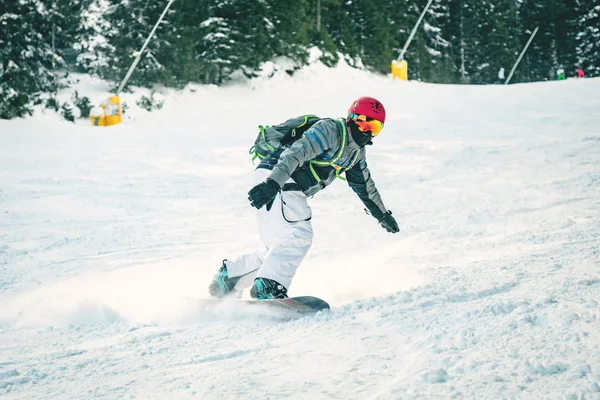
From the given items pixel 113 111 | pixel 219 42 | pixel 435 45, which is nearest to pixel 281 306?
pixel 113 111

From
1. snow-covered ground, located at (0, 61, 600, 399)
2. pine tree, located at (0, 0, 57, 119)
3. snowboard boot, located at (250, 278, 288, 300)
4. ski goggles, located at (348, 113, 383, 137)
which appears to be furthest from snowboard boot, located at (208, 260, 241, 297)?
pine tree, located at (0, 0, 57, 119)

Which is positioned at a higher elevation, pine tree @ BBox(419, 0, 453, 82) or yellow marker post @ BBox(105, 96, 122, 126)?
pine tree @ BBox(419, 0, 453, 82)

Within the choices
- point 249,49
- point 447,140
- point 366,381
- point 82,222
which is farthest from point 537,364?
point 249,49

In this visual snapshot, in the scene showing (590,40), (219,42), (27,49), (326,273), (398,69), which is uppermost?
(590,40)

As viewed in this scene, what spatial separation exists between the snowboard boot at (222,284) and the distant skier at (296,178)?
0.42 m

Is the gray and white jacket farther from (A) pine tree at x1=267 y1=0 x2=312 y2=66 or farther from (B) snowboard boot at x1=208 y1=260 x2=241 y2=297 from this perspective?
(A) pine tree at x1=267 y1=0 x2=312 y2=66

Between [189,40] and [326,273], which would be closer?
[326,273]

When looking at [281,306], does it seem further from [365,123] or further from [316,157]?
[365,123]

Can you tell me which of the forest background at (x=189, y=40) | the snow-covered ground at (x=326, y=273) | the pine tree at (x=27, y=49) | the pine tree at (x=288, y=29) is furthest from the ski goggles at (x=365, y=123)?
the pine tree at (x=288, y=29)

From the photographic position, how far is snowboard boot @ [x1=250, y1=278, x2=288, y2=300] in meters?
3.73

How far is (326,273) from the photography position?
5.13m

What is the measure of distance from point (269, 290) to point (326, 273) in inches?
57.1

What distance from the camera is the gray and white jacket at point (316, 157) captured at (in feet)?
12.1

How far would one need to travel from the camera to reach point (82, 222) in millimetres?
7098
